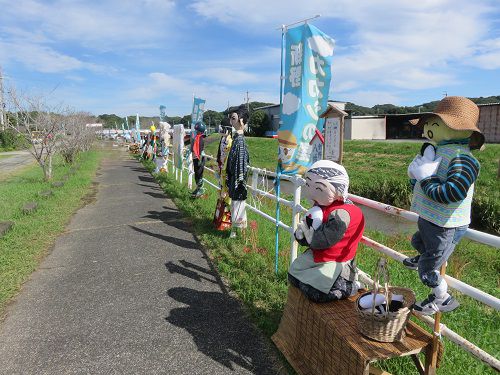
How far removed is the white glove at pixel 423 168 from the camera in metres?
2.12

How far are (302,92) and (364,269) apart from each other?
7.55ft

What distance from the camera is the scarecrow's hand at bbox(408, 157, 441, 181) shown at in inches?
83.6

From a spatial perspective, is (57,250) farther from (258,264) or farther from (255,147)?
(255,147)

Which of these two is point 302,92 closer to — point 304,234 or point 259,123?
point 304,234

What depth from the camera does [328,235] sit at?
101 inches

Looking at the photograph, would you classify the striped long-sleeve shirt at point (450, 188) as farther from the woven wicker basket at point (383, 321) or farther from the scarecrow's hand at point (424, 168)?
the woven wicker basket at point (383, 321)

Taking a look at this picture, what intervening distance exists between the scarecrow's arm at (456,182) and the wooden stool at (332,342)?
0.88 m

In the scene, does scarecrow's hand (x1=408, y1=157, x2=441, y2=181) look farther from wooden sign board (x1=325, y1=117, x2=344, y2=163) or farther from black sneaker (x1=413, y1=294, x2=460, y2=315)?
wooden sign board (x1=325, y1=117, x2=344, y2=163)

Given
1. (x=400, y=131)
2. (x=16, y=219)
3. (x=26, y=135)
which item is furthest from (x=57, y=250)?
(x=400, y=131)

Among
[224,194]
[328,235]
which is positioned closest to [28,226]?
[224,194]

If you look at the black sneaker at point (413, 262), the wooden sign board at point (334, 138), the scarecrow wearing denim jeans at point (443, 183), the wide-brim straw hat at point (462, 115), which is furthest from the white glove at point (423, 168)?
the wooden sign board at point (334, 138)

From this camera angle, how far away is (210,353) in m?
3.05

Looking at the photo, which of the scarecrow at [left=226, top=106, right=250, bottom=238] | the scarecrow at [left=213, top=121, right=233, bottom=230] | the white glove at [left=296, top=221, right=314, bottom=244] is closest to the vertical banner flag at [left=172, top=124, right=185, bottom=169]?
the scarecrow at [left=213, top=121, right=233, bottom=230]

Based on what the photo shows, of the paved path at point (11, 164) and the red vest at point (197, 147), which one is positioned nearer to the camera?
the red vest at point (197, 147)
